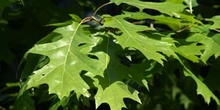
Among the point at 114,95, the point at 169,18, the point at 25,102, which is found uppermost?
the point at 169,18

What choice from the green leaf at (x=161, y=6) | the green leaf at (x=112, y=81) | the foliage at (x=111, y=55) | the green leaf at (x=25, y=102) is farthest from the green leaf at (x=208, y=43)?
the green leaf at (x=25, y=102)

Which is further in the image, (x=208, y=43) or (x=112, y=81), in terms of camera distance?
(x=208, y=43)

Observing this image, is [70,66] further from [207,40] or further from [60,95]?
[207,40]

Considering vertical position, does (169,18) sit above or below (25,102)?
above

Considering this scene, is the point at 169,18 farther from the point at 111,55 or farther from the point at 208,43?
the point at 111,55

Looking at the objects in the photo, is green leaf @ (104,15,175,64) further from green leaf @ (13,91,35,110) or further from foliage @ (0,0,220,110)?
green leaf @ (13,91,35,110)

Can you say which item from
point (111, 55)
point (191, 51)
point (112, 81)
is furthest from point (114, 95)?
point (191, 51)

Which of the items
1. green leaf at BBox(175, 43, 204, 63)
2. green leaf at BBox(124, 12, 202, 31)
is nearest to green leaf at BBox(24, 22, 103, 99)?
green leaf at BBox(124, 12, 202, 31)
